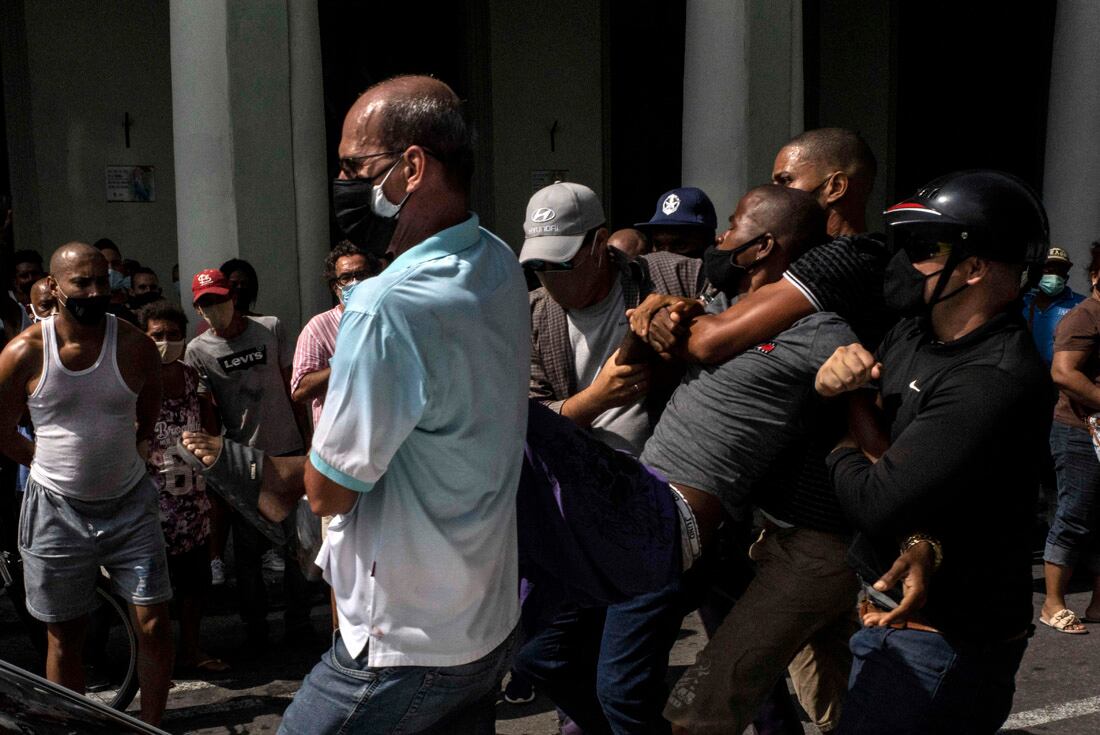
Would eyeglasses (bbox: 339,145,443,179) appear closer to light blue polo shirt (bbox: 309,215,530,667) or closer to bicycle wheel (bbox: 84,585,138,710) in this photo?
light blue polo shirt (bbox: 309,215,530,667)

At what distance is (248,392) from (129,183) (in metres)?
5.68

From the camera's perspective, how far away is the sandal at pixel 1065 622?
5.86 metres

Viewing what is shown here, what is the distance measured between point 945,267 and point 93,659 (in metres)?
4.29

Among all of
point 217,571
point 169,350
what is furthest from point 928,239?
point 217,571

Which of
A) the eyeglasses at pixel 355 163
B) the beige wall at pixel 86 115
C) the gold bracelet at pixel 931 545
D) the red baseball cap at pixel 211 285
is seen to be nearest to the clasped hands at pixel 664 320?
the gold bracelet at pixel 931 545

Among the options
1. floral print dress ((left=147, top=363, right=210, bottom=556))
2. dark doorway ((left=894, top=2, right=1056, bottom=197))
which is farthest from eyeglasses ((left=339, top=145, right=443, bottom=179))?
dark doorway ((left=894, top=2, right=1056, bottom=197))

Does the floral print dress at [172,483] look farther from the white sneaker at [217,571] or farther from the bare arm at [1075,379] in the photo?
the bare arm at [1075,379]

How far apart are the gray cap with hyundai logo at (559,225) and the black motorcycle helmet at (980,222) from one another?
137cm

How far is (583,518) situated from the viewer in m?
2.56

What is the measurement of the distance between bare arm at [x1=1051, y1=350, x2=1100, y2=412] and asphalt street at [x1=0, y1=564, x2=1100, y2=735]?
1107 millimetres

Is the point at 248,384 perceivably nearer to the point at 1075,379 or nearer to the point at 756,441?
the point at 756,441

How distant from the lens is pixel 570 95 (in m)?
12.7

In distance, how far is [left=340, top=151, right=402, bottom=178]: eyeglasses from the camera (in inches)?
92.4

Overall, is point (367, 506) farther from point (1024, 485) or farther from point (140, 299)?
point (140, 299)
